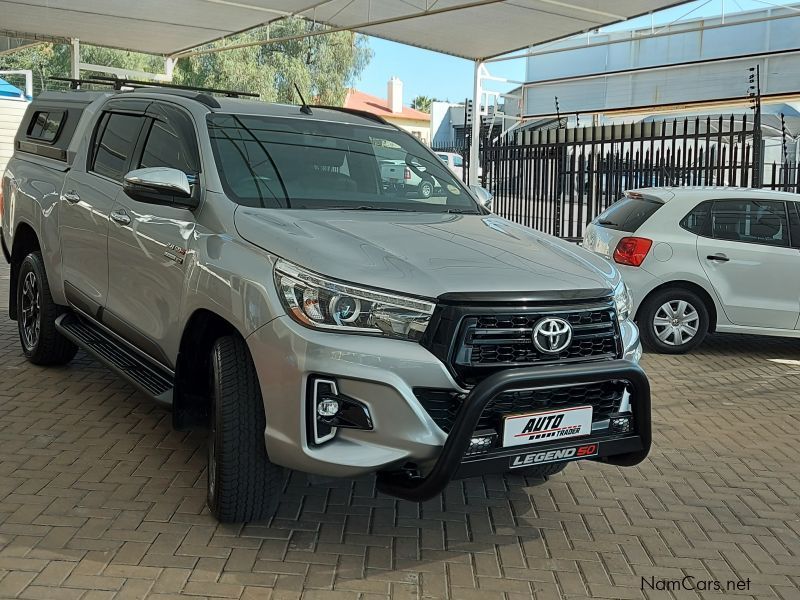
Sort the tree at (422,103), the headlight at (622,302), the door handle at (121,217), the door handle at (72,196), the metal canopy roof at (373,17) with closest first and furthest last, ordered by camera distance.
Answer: the headlight at (622,302) → the door handle at (121,217) → the door handle at (72,196) → the metal canopy roof at (373,17) → the tree at (422,103)

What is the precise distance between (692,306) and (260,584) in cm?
571

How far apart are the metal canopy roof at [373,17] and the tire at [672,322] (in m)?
5.49

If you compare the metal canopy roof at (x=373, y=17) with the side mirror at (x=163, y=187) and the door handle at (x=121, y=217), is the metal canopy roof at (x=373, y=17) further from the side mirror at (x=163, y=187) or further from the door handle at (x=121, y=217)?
the side mirror at (x=163, y=187)

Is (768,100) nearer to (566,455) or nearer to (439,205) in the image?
(439,205)

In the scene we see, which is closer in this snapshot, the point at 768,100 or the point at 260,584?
the point at 260,584

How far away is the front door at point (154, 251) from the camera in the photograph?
166 inches

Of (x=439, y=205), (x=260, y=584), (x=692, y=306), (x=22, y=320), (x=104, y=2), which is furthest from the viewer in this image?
(x=104, y=2)

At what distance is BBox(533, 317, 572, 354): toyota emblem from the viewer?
11.2ft

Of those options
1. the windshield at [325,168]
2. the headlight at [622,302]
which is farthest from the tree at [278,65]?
the headlight at [622,302]

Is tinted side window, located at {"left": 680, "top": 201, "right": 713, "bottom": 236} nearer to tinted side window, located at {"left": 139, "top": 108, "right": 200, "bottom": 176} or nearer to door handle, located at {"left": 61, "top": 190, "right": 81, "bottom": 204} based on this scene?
tinted side window, located at {"left": 139, "top": 108, "right": 200, "bottom": 176}

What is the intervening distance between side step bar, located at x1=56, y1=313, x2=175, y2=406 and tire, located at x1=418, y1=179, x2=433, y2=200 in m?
1.67

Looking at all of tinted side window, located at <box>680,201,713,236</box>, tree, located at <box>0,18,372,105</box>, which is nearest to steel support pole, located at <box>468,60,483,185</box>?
tinted side window, located at <box>680,201,713,236</box>

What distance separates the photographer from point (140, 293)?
4633 millimetres

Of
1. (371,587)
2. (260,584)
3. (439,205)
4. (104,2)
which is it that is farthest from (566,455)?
(104,2)
